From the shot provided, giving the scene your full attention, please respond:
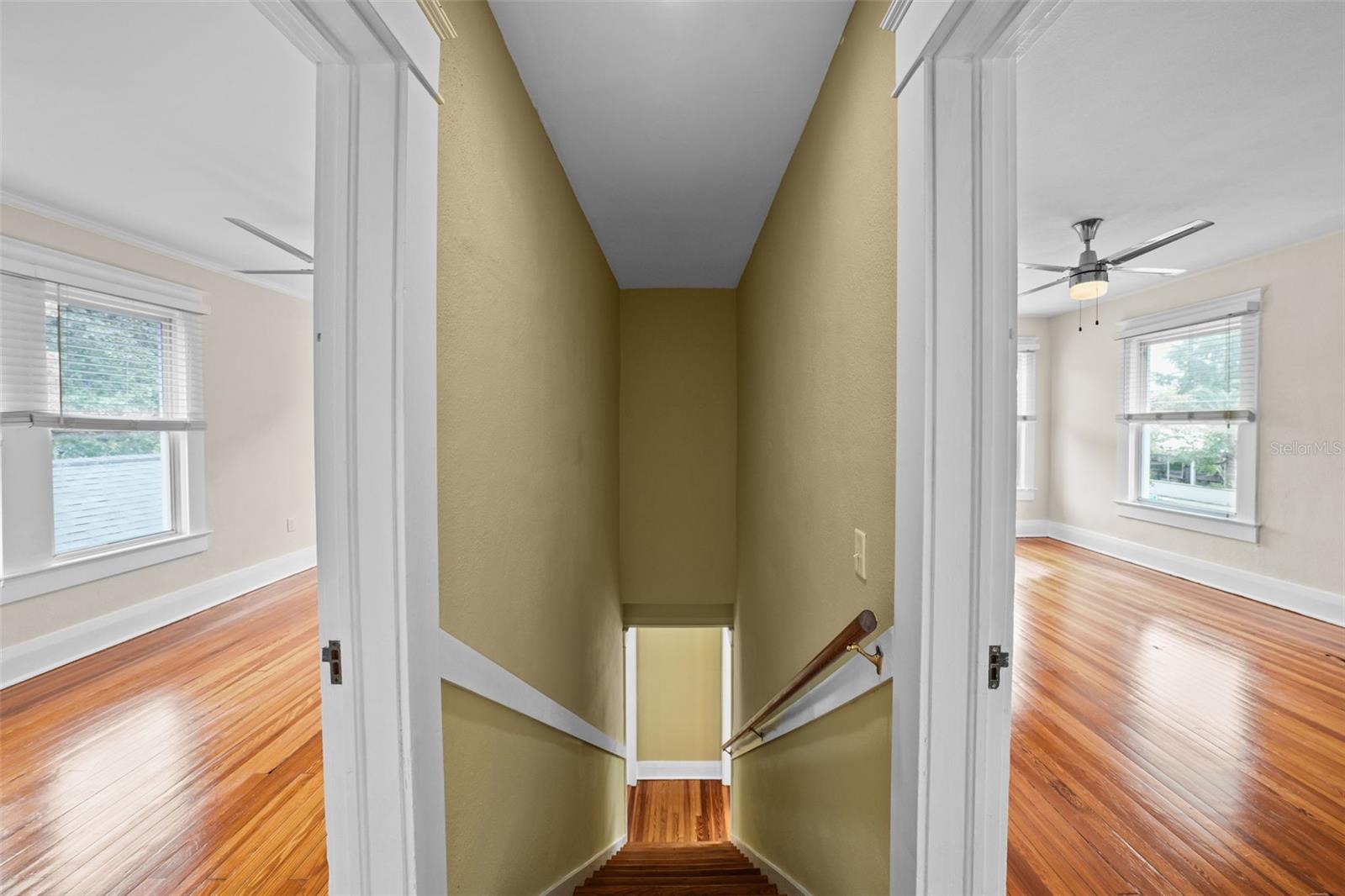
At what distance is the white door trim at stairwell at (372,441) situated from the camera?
0.91 metres

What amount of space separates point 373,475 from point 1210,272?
6.36 m

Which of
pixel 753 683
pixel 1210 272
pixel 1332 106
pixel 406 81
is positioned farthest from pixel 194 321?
pixel 1210 272

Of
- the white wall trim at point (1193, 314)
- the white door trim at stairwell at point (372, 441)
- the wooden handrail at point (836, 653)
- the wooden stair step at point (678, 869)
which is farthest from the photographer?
the white wall trim at point (1193, 314)

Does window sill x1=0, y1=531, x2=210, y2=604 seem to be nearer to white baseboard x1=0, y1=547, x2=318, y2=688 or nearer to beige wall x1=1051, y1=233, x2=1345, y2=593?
white baseboard x1=0, y1=547, x2=318, y2=688

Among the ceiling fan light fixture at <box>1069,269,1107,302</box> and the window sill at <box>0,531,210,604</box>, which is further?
the ceiling fan light fixture at <box>1069,269,1107,302</box>

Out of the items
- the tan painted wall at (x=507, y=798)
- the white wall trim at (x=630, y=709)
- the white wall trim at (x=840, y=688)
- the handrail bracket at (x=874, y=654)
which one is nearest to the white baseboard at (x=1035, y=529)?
the white wall trim at (x=630, y=709)

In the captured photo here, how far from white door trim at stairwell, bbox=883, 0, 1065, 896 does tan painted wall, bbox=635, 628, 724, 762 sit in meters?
4.72

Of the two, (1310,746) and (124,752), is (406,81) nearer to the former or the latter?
(124,752)

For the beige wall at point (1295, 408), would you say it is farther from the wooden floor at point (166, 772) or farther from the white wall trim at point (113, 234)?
the white wall trim at point (113, 234)

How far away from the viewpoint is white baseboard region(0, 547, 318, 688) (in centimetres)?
280

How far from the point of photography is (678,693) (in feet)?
18.8

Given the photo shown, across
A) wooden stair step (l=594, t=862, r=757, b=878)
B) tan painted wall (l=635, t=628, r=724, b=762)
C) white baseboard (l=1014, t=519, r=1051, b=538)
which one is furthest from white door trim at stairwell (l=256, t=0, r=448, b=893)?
white baseboard (l=1014, t=519, r=1051, b=538)

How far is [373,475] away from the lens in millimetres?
916

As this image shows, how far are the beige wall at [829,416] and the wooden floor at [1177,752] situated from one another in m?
0.79
